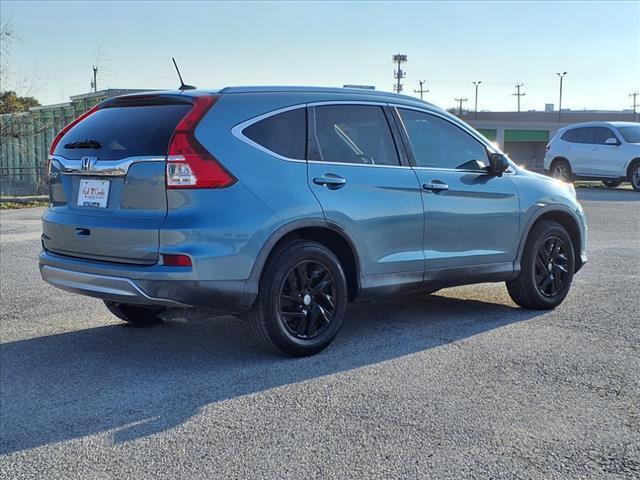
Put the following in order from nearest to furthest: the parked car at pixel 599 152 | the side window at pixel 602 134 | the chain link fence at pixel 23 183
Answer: the parked car at pixel 599 152 → the side window at pixel 602 134 → the chain link fence at pixel 23 183

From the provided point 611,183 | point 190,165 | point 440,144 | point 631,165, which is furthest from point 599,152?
point 190,165

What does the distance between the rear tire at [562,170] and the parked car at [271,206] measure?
16.1 m

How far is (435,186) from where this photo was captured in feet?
18.7

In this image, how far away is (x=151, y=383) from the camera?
457 centimetres

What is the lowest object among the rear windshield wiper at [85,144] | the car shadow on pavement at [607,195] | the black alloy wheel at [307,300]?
the black alloy wheel at [307,300]

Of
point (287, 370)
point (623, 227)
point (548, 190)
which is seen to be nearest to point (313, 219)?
point (287, 370)

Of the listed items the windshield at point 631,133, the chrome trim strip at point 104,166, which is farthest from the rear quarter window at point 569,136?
the chrome trim strip at point 104,166

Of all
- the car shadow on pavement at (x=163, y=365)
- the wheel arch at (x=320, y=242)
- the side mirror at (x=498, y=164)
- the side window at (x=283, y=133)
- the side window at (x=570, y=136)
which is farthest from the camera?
the side window at (x=570, y=136)

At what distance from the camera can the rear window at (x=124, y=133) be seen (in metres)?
4.61

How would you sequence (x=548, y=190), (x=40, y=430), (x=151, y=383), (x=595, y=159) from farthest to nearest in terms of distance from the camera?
(x=595, y=159)
(x=548, y=190)
(x=151, y=383)
(x=40, y=430)

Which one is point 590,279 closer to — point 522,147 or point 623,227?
point 623,227

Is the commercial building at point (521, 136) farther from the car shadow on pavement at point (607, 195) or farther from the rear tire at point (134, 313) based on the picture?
the rear tire at point (134, 313)

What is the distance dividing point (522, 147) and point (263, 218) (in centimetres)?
6858

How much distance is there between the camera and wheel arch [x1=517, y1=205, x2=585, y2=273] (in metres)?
6.39
